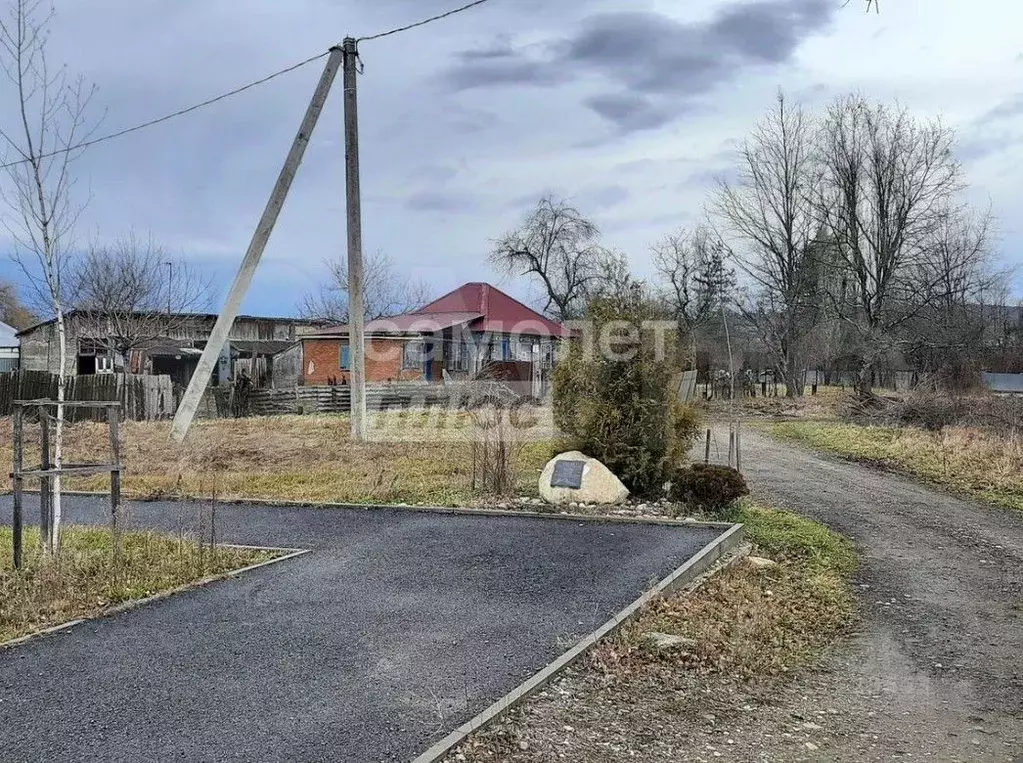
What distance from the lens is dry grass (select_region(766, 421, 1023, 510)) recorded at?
11.1 m

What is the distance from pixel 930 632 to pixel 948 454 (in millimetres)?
9462

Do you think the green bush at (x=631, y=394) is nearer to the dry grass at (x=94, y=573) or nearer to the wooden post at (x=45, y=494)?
the dry grass at (x=94, y=573)

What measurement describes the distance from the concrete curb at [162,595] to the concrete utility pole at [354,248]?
7.06 meters

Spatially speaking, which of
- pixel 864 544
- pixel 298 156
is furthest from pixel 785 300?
pixel 864 544

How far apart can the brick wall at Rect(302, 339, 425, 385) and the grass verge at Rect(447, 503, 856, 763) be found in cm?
2462

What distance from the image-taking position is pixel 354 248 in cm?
1466

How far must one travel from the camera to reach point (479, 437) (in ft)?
33.9

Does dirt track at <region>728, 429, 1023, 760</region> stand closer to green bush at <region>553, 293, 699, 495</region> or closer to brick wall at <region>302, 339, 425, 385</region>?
green bush at <region>553, 293, 699, 495</region>

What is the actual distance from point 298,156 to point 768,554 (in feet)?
32.7

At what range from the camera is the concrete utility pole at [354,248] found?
14258mm

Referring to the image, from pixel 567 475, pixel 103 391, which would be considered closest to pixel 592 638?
pixel 567 475

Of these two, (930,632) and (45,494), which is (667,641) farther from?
(45,494)

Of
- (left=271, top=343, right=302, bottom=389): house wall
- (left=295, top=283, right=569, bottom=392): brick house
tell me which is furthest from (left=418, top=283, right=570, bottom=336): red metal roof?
(left=271, top=343, right=302, bottom=389): house wall

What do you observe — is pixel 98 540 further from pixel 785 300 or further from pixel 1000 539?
pixel 785 300
